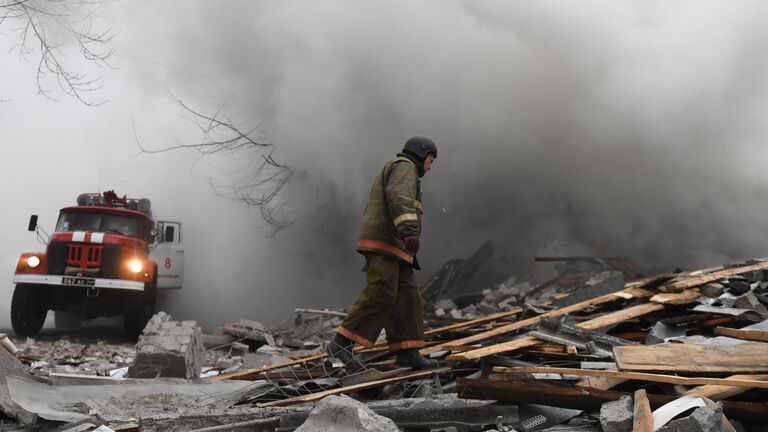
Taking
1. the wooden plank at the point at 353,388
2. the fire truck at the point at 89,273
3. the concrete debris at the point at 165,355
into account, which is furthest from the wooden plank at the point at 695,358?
the fire truck at the point at 89,273

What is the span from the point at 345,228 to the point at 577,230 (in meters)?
3.94

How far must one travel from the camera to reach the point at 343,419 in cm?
221

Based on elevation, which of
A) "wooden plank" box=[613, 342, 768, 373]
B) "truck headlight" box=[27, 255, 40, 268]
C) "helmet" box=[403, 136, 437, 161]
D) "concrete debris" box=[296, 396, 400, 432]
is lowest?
"concrete debris" box=[296, 396, 400, 432]

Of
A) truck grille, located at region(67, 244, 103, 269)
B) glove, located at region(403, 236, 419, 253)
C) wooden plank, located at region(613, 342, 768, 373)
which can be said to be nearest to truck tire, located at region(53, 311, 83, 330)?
truck grille, located at region(67, 244, 103, 269)

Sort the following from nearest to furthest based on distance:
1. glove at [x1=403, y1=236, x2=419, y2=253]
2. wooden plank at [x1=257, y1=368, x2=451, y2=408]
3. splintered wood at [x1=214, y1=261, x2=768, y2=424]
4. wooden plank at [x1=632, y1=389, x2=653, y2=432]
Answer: wooden plank at [x1=632, y1=389, x2=653, y2=432], splintered wood at [x1=214, y1=261, x2=768, y2=424], wooden plank at [x1=257, y1=368, x2=451, y2=408], glove at [x1=403, y1=236, x2=419, y2=253]

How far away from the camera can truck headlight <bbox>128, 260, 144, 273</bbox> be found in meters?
7.87

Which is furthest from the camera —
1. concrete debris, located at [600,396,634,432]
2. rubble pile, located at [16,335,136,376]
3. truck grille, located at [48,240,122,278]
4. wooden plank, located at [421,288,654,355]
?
truck grille, located at [48,240,122,278]

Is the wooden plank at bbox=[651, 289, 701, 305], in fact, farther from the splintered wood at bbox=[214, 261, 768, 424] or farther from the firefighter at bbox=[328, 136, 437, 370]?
the firefighter at bbox=[328, 136, 437, 370]

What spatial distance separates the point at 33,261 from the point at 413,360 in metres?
6.04

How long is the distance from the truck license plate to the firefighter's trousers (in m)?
5.14

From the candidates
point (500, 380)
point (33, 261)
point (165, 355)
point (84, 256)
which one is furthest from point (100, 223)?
point (500, 380)

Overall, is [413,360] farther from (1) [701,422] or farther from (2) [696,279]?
(2) [696,279]

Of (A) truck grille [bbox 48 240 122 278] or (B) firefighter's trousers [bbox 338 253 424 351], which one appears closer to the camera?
(B) firefighter's trousers [bbox 338 253 424 351]

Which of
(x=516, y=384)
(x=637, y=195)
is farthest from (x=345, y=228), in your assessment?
(x=516, y=384)
